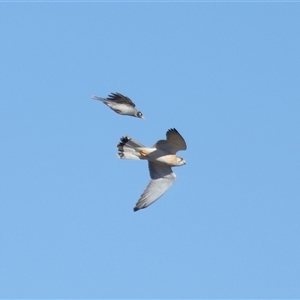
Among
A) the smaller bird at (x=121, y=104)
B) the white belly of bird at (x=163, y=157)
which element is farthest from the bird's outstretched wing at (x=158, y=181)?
the smaller bird at (x=121, y=104)

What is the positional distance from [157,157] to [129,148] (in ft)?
2.00

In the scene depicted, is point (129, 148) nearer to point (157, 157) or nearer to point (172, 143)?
point (157, 157)

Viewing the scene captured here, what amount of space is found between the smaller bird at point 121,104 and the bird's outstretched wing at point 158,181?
1853 millimetres

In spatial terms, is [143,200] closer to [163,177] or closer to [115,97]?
[163,177]

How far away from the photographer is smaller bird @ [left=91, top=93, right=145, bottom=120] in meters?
23.6

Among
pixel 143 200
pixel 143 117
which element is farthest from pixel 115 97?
pixel 143 200

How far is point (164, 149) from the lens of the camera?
2462 centimetres

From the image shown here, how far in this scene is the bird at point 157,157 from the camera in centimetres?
2433

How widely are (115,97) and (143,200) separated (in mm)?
2548

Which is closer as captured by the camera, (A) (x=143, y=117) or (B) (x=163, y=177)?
(A) (x=143, y=117)

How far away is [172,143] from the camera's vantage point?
24.3 metres

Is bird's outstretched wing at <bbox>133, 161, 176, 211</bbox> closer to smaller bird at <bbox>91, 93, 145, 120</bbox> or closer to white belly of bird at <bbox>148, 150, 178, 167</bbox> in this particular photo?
white belly of bird at <bbox>148, 150, 178, 167</bbox>


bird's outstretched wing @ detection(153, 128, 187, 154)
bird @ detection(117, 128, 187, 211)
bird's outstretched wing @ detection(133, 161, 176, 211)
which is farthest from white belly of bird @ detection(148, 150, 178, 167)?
bird's outstretched wing @ detection(133, 161, 176, 211)

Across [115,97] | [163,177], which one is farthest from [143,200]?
[115,97]
